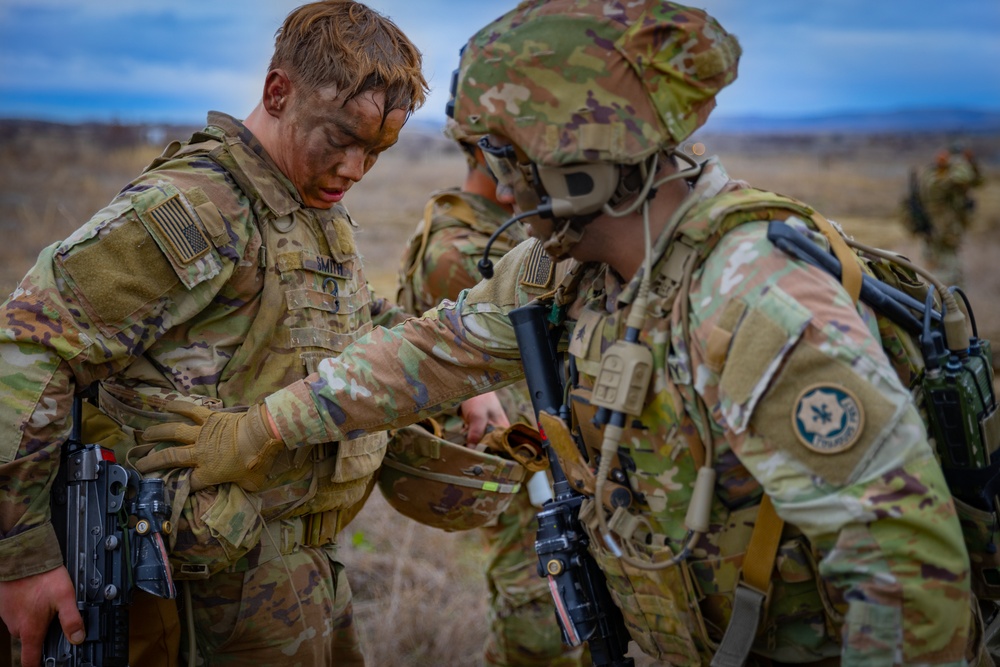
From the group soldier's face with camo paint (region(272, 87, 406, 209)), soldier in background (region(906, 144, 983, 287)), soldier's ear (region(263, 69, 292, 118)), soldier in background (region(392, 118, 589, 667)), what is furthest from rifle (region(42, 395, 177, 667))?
soldier in background (region(906, 144, 983, 287))

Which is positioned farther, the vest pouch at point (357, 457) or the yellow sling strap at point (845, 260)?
the vest pouch at point (357, 457)

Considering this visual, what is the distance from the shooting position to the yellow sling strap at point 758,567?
2209 millimetres

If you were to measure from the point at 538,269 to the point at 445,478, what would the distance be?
3.90ft

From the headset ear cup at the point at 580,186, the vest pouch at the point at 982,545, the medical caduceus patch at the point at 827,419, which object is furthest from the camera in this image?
the vest pouch at the point at 982,545

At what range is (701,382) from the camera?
2.15 m

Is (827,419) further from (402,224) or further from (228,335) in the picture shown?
(402,224)

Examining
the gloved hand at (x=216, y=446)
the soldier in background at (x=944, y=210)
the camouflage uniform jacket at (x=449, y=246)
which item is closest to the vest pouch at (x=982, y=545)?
the gloved hand at (x=216, y=446)

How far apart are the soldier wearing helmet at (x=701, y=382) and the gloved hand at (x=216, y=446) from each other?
93 centimetres

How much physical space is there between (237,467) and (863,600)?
1.80 metres

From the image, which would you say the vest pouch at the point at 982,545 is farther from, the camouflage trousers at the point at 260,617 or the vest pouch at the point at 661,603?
the camouflage trousers at the point at 260,617

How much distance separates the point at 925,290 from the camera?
98.4 inches

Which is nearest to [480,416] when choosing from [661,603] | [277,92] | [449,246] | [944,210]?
[449,246]

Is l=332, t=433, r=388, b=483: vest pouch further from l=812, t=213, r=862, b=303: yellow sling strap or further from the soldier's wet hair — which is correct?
l=812, t=213, r=862, b=303: yellow sling strap

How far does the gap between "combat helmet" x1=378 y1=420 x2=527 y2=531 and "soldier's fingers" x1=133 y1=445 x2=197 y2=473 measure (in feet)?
3.26
